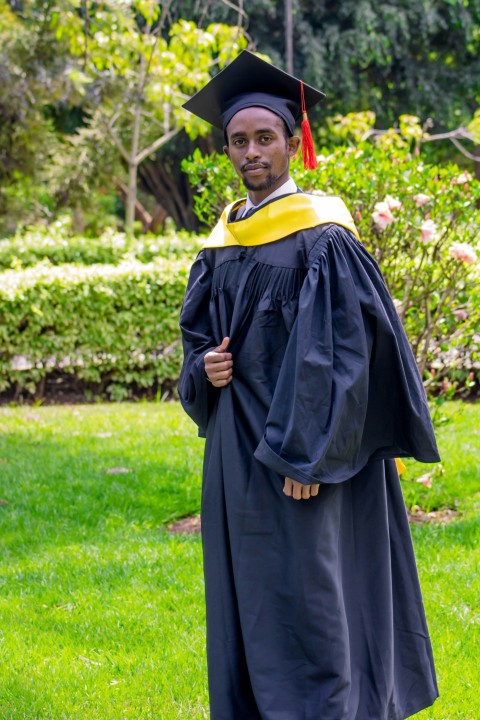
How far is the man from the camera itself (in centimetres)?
251

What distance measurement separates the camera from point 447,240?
5184mm

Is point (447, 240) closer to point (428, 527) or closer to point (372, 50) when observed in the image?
point (428, 527)

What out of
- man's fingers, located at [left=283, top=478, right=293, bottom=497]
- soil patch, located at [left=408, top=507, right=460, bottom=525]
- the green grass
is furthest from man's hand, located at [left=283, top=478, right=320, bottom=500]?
soil patch, located at [left=408, top=507, right=460, bottom=525]

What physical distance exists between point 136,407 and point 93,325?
92cm

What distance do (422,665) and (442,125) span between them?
18.2m

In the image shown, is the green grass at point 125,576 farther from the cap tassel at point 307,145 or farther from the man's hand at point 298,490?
the cap tassel at point 307,145

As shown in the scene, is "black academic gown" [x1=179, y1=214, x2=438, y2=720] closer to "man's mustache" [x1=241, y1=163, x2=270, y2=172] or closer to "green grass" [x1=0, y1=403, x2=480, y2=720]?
"man's mustache" [x1=241, y1=163, x2=270, y2=172]

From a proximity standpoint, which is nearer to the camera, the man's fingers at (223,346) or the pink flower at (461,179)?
the man's fingers at (223,346)

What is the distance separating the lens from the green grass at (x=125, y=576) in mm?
3395

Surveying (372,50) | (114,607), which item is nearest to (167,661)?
(114,607)

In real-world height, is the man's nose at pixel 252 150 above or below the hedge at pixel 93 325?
above

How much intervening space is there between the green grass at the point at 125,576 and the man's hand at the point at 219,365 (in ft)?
4.19

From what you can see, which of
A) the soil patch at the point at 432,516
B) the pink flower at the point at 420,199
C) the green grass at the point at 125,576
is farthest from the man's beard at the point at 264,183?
the soil patch at the point at 432,516

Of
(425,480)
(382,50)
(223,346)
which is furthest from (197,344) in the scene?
(382,50)
